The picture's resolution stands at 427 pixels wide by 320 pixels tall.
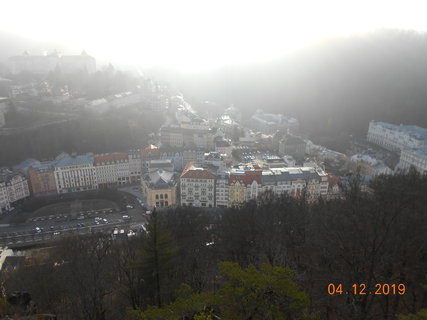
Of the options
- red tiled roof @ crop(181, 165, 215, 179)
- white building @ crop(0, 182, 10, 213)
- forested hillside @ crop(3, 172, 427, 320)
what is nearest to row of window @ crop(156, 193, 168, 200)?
red tiled roof @ crop(181, 165, 215, 179)

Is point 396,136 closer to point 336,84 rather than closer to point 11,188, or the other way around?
point 336,84

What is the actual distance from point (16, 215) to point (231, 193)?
17.1m

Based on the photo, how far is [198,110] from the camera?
61.8 m

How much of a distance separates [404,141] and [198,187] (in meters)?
28.9

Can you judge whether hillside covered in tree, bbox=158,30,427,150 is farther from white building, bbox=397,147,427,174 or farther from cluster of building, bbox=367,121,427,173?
white building, bbox=397,147,427,174

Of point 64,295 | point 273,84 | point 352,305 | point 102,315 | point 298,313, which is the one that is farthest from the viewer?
point 273,84

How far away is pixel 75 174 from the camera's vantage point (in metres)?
32.7

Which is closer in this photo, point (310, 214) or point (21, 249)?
point (310, 214)

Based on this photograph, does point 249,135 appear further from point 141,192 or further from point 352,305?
point 352,305

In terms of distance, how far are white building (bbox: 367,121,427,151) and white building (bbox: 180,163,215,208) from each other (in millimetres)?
26489

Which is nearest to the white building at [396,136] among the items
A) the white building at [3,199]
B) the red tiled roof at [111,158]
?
the red tiled roof at [111,158]

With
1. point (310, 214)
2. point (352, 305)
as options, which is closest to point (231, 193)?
point (310, 214)

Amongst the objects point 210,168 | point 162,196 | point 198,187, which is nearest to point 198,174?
point 198,187
